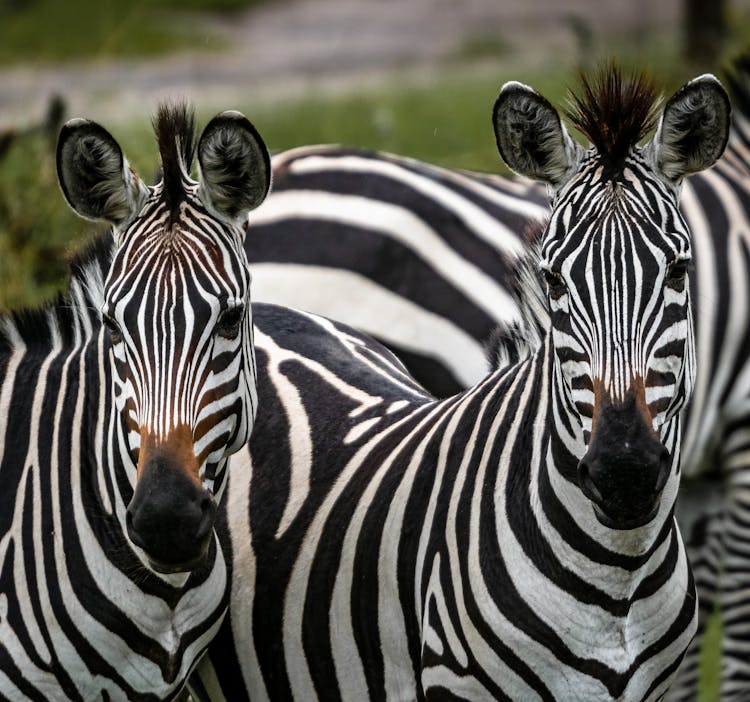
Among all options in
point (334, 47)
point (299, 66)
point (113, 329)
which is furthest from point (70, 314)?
point (334, 47)

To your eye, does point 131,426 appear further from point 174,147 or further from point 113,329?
point 174,147

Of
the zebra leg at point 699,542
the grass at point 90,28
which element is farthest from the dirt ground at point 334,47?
the zebra leg at point 699,542

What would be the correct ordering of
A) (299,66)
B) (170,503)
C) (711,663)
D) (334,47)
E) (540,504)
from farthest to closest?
1. (334,47)
2. (299,66)
3. (711,663)
4. (540,504)
5. (170,503)

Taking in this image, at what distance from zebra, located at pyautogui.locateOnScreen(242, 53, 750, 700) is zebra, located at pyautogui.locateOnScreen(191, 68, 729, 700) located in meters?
1.80

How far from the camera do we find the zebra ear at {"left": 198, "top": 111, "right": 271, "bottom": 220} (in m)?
4.06

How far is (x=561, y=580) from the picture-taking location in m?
3.91

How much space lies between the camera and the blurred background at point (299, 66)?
9422mm

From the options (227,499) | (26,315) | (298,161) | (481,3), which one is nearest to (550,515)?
(227,499)

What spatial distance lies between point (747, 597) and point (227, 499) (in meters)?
2.81

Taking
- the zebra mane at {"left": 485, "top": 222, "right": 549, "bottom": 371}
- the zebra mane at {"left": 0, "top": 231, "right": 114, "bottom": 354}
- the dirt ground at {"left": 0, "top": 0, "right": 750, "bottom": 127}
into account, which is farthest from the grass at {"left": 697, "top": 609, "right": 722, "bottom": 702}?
the dirt ground at {"left": 0, "top": 0, "right": 750, "bottom": 127}

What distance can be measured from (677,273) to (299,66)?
70.1ft

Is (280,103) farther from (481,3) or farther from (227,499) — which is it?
(481,3)

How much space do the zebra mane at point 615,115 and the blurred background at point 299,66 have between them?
4.76 ft

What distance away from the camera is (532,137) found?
4.04 metres
